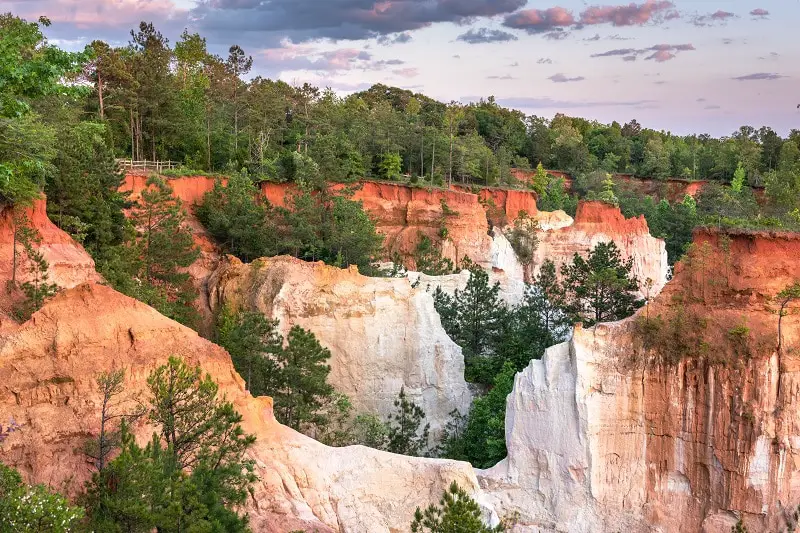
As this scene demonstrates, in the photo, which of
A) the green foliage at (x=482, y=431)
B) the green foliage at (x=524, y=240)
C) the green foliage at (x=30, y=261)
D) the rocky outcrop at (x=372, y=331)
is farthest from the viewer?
the green foliage at (x=524, y=240)

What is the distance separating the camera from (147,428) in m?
15.1

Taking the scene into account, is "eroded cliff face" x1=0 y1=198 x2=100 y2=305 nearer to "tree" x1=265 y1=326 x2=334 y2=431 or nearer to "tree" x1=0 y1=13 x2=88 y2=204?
"tree" x1=0 y1=13 x2=88 y2=204

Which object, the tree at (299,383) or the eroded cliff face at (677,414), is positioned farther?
the tree at (299,383)

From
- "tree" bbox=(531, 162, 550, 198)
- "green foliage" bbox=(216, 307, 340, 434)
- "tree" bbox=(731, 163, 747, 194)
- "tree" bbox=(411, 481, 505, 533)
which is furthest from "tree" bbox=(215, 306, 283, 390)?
"tree" bbox=(731, 163, 747, 194)

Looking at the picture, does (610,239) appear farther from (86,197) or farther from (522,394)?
(86,197)

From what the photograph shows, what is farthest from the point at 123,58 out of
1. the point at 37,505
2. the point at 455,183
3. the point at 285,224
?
the point at 37,505

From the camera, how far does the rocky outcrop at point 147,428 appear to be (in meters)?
14.4

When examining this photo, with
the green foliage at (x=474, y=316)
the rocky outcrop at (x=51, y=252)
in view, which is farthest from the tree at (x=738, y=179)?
the rocky outcrop at (x=51, y=252)

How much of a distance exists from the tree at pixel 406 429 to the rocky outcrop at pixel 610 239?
2454cm

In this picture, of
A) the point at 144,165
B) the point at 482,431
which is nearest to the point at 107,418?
the point at 482,431

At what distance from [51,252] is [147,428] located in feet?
31.9

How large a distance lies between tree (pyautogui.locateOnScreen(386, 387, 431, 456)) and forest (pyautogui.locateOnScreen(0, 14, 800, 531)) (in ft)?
0.26

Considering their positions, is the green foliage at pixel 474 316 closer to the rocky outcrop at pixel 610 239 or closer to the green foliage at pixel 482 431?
the green foliage at pixel 482 431

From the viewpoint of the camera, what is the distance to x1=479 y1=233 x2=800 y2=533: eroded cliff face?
754 inches
